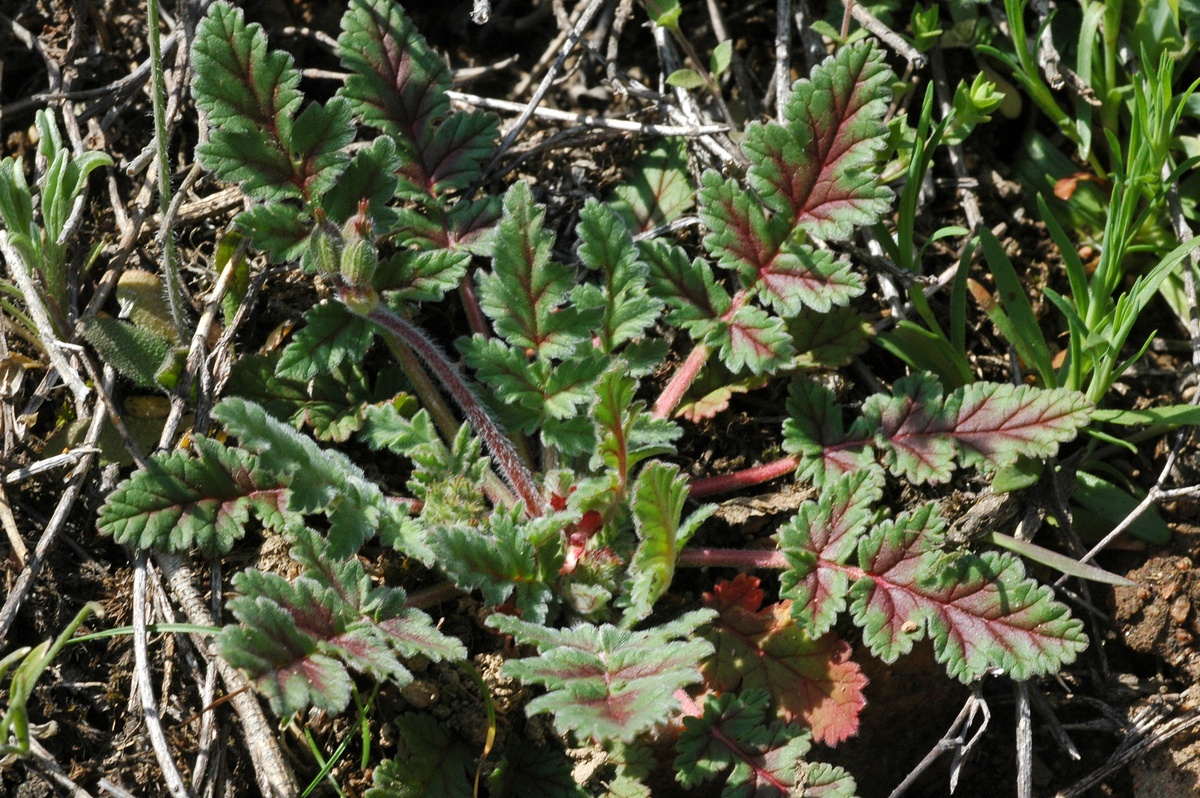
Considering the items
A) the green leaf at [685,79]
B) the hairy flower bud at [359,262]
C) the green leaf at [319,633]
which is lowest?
the green leaf at [319,633]

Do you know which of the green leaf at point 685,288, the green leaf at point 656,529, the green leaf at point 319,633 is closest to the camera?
the green leaf at point 319,633

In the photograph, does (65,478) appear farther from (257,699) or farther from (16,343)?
(257,699)

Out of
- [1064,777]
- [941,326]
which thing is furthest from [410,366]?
[1064,777]

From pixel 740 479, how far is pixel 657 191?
107 cm

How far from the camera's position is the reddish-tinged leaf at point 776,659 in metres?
2.98

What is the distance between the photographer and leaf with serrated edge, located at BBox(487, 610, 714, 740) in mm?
2447

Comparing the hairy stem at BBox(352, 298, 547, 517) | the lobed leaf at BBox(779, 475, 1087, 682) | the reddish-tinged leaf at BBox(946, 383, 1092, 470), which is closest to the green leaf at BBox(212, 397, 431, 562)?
the hairy stem at BBox(352, 298, 547, 517)

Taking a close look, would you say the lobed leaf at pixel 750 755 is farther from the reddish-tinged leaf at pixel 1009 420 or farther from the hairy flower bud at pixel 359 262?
the hairy flower bud at pixel 359 262

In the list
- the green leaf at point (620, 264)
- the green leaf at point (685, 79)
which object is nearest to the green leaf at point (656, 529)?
the green leaf at point (620, 264)

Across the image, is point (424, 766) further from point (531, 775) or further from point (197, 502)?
point (197, 502)

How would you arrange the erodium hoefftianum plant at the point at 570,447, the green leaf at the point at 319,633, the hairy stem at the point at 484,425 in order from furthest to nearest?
the hairy stem at the point at 484,425
the erodium hoefftianum plant at the point at 570,447
the green leaf at the point at 319,633

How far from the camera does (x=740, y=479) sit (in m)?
3.32

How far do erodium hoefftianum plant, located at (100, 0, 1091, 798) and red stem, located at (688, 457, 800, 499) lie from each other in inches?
1.4

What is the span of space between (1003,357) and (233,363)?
8.34 feet
